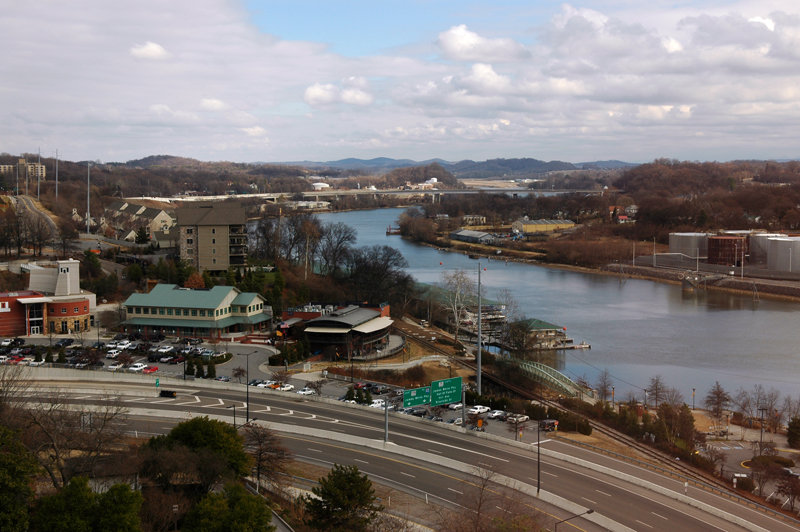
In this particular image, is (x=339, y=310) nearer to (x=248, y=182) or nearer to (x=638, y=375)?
(x=638, y=375)

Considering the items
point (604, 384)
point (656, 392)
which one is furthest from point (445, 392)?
point (604, 384)

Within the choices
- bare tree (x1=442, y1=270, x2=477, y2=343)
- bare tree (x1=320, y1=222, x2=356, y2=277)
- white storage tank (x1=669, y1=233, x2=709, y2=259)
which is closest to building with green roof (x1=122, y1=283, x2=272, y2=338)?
bare tree (x1=320, y1=222, x2=356, y2=277)

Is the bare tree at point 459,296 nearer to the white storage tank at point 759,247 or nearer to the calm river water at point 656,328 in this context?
the calm river water at point 656,328

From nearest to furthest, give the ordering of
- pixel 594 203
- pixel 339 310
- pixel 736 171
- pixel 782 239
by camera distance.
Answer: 1. pixel 339 310
2. pixel 782 239
3. pixel 594 203
4. pixel 736 171

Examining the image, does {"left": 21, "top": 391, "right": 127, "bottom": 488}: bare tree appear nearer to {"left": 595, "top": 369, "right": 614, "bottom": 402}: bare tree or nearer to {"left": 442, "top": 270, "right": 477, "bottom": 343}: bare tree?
{"left": 595, "top": 369, "right": 614, "bottom": 402}: bare tree

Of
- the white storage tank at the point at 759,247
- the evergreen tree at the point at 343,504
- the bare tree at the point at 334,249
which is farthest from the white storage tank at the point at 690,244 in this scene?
the evergreen tree at the point at 343,504

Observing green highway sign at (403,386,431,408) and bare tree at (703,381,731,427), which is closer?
green highway sign at (403,386,431,408)

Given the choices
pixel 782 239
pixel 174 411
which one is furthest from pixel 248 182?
pixel 174 411
